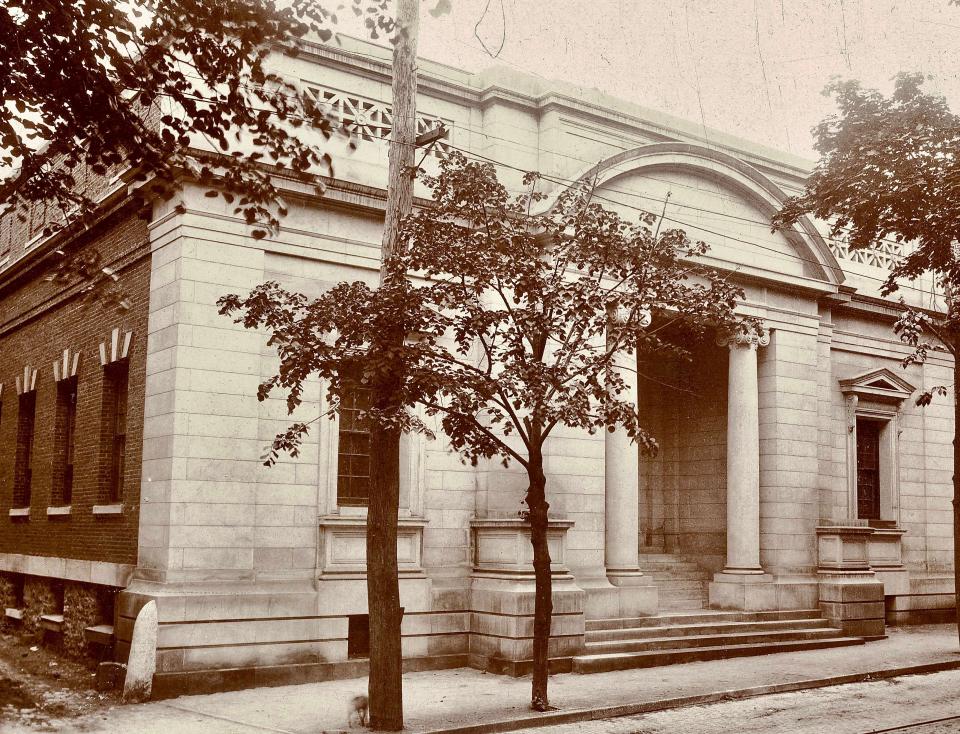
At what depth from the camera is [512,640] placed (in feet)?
53.7

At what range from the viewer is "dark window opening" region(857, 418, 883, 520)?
80.8 ft

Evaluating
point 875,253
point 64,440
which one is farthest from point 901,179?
point 64,440

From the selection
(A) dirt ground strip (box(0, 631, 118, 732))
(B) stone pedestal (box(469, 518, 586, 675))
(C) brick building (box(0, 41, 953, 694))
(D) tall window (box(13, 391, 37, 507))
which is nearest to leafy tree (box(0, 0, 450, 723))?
(C) brick building (box(0, 41, 953, 694))

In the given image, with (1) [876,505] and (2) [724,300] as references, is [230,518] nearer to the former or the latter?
(2) [724,300]

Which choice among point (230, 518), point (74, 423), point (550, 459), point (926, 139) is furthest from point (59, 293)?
point (926, 139)

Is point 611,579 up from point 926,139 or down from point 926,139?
down

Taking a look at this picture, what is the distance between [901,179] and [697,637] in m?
8.43

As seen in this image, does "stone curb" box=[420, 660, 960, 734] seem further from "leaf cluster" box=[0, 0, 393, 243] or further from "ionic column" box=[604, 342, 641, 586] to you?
"leaf cluster" box=[0, 0, 393, 243]

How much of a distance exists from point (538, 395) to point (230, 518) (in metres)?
5.36

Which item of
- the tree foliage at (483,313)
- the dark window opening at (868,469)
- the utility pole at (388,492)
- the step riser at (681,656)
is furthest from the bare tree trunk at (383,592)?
the dark window opening at (868,469)

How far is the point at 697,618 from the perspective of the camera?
19.5 m

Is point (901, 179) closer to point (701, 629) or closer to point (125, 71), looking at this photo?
point (701, 629)

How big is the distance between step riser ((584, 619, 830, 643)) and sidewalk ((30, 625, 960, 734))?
0.86 meters

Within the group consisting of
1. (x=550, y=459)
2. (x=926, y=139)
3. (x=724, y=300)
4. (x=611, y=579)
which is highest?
(x=926, y=139)
